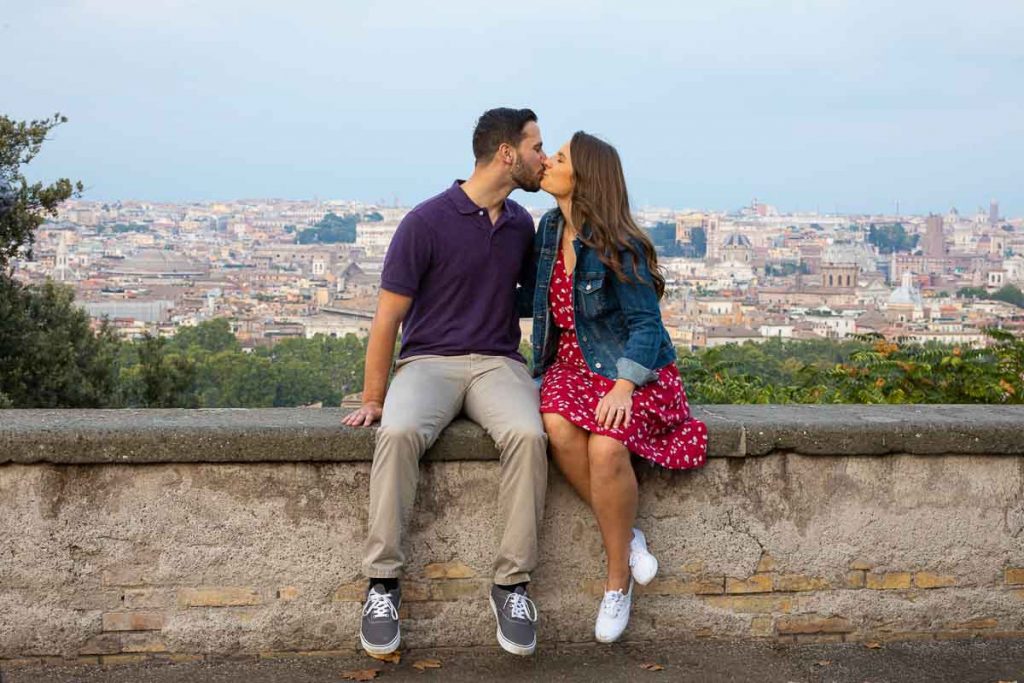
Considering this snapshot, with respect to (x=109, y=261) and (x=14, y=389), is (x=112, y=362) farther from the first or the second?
(x=109, y=261)

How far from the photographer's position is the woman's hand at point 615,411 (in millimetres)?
3416

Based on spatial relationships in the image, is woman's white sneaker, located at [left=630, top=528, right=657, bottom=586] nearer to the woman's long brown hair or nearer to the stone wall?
the stone wall

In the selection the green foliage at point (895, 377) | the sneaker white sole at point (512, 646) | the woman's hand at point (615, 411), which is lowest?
the sneaker white sole at point (512, 646)

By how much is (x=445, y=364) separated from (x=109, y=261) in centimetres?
8908

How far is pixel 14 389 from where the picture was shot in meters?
13.2

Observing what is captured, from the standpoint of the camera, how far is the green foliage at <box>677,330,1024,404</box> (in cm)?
634

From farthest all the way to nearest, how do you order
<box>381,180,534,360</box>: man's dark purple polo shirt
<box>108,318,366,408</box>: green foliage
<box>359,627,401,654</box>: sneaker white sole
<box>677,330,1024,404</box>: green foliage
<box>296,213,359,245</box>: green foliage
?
<box>296,213,359,245</box>: green foliage < <box>108,318,366,408</box>: green foliage < <box>677,330,1024,404</box>: green foliage < <box>381,180,534,360</box>: man's dark purple polo shirt < <box>359,627,401,654</box>: sneaker white sole

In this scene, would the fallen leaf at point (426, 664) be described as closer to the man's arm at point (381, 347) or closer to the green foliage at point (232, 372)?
the man's arm at point (381, 347)

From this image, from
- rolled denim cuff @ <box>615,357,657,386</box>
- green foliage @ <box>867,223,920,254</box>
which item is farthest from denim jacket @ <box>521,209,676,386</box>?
green foliage @ <box>867,223,920,254</box>

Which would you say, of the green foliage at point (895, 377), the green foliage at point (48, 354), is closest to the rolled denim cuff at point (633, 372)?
the green foliage at point (895, 377)

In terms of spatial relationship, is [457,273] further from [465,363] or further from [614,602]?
[614,602]

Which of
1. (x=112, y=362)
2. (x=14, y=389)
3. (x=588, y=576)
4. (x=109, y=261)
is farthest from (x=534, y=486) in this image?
(x=109, y=261)

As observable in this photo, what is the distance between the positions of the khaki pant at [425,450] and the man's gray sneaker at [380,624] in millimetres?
59

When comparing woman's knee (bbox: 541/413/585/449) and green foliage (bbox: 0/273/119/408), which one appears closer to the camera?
woman's knee (bbox: 541/413/585/449)
